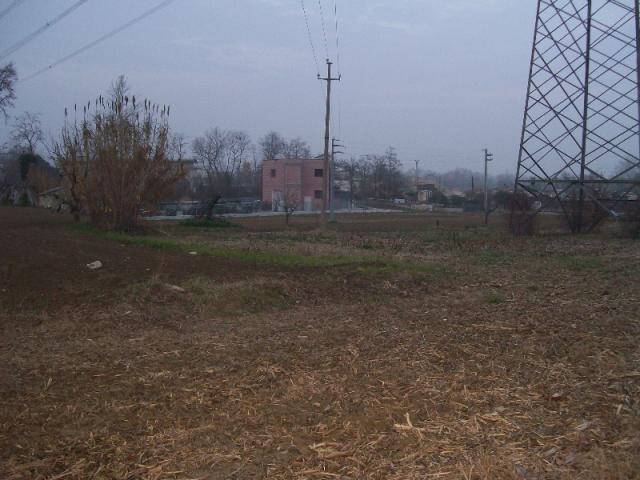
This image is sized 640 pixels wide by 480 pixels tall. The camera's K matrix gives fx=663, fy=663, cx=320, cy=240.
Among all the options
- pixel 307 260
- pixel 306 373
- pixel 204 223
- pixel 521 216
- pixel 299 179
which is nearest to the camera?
pixel 306 373

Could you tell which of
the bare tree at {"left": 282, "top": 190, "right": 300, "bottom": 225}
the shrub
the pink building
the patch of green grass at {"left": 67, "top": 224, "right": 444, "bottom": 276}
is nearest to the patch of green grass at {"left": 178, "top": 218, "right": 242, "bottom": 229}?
the bare tree at {"left": 282, "top": 190, "right": 300, "bottom": 225}

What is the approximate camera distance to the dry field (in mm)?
4191

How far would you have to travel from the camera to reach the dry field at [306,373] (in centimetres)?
419

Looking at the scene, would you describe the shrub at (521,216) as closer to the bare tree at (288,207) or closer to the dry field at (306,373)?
the dry field at (306,373)

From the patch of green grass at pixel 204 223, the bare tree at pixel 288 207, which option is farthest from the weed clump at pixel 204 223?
the bare tree at pixel 288 207

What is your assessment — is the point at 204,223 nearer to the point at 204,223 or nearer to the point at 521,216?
the point at 204,223

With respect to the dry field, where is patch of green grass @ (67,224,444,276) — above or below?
above

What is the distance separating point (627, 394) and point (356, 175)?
113352mm

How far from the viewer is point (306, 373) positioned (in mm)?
6160

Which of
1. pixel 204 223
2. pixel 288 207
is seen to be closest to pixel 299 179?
pixel 288 207


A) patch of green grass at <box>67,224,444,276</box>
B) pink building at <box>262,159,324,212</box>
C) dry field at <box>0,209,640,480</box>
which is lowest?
dry field at <box>0,209,640,480</box>

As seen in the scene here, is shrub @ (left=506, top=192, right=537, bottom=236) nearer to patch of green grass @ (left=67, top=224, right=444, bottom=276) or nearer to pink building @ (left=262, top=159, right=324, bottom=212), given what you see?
patch of green grass @ (left=67, top=224, right=444, bottom=276)

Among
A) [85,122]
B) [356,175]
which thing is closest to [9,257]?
[85,122]

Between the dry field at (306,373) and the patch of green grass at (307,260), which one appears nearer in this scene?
the dry field at (306,373)
